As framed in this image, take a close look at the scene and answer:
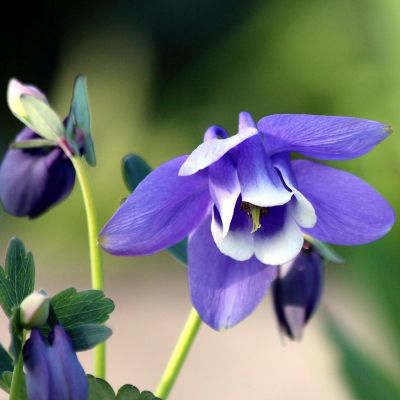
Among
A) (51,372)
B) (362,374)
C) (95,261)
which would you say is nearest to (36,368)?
(51,372)

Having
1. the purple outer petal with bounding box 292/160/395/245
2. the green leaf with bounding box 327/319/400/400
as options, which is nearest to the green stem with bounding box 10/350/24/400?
the purple outer petal with bounding box 292/160/395/245

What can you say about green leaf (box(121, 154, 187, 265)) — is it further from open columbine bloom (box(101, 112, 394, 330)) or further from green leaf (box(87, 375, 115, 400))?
Answer: green leaf (box(87, 375, 115, 400))

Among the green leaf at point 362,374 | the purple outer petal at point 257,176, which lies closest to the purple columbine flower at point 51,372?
the purple outer petal at point 257,176

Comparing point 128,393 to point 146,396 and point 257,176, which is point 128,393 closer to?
point 146,396

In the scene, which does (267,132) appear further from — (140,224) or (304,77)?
(304,77)

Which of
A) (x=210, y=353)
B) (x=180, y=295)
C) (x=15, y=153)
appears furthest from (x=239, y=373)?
(x=15, y=153)

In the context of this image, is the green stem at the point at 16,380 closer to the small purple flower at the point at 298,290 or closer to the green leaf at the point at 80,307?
the green leaf at the point at 80,307
